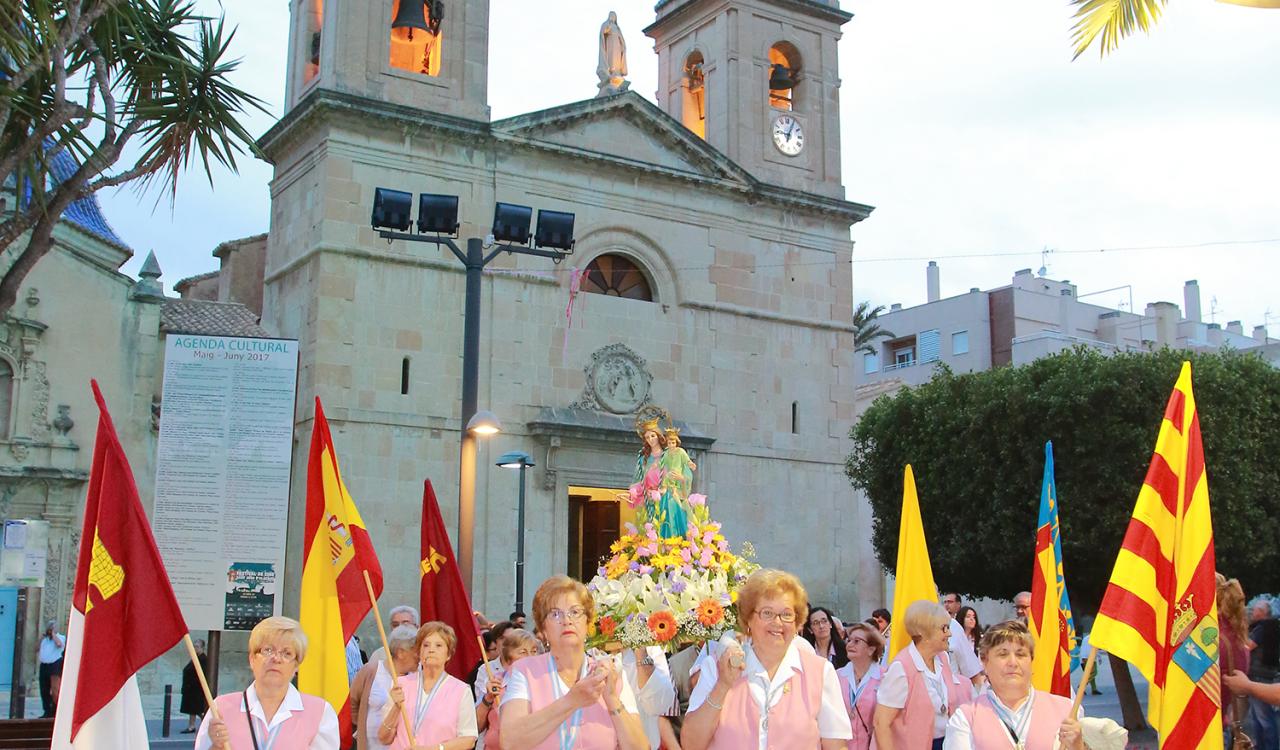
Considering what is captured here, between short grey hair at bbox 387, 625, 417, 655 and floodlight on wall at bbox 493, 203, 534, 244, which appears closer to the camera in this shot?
short grey hair at bbox 387, 625, 417, 655

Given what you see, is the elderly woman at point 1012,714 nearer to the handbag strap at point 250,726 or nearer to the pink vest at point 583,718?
the pink vest at point 583,718

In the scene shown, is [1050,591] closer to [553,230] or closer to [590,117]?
[553,230]

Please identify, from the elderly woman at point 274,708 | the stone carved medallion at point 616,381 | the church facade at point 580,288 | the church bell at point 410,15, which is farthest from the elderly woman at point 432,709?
the church bell at point 410,15

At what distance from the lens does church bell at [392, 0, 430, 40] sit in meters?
24.3

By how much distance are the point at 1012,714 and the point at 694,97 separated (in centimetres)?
2565

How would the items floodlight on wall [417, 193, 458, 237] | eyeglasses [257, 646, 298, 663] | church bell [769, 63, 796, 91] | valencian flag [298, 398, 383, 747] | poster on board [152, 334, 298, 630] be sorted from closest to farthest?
1. eyeglasses [257, 646, 298, 663]
2. valencian flag [298, 398, 383, 747]
3. floodlight on wall [417, 193, 458, 237]
4. poster on board [152, 334, 298, 630]
5. church bell [769, 63, 796, 91]

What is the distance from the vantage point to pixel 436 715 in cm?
700

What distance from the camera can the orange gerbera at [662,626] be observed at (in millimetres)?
6625

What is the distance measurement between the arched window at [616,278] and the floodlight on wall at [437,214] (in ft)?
31.5

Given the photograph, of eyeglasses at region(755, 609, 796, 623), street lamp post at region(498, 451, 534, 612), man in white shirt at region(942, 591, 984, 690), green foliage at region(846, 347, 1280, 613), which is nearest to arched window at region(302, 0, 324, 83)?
A: street lamp post at region(498, 451, 534, 612)

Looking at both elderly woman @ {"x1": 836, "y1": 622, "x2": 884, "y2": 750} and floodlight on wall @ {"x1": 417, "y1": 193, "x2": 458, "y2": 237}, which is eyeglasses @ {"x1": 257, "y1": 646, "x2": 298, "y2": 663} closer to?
elderly woman @ {"x1": 836, "y1": 622, "x2": 884, "y2": 750}

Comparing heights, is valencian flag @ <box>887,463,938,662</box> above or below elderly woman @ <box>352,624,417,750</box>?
above

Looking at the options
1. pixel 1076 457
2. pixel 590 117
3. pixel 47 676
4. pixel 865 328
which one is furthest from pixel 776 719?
pixel 865 328

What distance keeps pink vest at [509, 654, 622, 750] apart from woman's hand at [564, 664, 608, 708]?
0.24 metres
